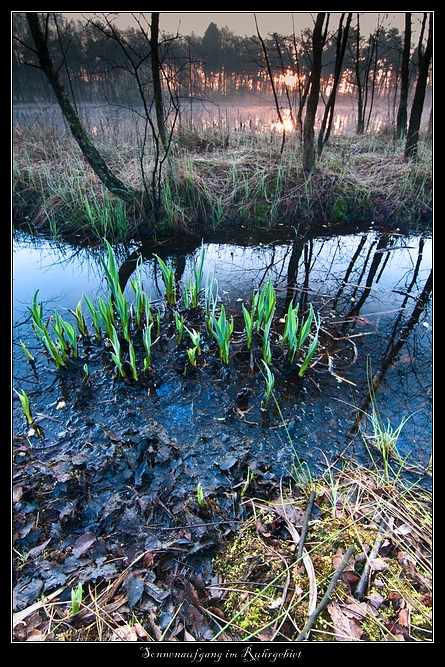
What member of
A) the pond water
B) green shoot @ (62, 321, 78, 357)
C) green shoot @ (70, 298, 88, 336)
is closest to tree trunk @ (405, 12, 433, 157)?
the pond water

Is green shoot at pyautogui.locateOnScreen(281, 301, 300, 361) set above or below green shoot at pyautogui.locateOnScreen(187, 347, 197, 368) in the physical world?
above

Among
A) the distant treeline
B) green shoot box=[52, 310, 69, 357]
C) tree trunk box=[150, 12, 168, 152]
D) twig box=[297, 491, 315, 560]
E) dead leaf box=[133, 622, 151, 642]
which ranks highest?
the distant treeline

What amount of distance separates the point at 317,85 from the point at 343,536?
549 cm

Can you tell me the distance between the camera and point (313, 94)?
4.68m

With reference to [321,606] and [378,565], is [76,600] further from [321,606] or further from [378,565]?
[378,565]

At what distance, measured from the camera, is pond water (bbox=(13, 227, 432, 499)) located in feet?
6.06

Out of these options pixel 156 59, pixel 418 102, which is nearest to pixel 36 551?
pixel 156 59

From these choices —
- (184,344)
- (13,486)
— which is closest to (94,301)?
(184,344)

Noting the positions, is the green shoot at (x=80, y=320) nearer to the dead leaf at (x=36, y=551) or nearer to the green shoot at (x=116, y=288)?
the green shoot at (x=116, y=288)

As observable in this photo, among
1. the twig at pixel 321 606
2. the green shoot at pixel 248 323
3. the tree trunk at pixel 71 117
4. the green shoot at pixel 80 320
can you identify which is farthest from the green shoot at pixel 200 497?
the tree trunk at pixel 71 117

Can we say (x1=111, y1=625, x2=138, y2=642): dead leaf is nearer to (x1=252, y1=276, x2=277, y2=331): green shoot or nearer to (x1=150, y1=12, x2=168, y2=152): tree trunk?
(x1=252, y1=276, x2=277, y2=331): green shoot

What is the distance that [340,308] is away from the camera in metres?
3.29

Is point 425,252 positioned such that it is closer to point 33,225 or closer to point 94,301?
point 94,301

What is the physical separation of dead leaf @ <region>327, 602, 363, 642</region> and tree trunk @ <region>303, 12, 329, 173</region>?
17.9 feet
